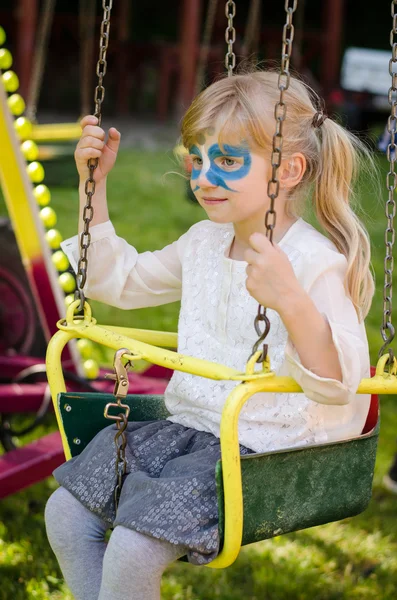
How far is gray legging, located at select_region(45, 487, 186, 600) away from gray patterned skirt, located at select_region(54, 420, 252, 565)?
0.10 ft

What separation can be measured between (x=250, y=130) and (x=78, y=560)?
96cm

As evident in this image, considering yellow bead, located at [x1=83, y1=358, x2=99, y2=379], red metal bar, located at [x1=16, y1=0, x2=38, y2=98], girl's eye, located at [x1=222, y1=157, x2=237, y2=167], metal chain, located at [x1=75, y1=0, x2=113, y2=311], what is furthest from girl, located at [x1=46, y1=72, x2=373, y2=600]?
red metal bar, located at [x1=16, y1=0, x2=38, y2=98]

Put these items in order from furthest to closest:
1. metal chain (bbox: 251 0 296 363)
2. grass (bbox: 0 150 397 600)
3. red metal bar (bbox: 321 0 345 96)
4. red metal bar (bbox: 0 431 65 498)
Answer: red metal bar (bbox: 321 0 345 96) < red metal bar (bbox: 0 431 65 498) < grass (bbox: 0 150 397 600) < metal chain (bbox: 251 0 296 363)

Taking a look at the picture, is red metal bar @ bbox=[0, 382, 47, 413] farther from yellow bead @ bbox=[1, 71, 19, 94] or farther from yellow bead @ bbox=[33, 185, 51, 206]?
yellow bead @ bbox=[1, 71, 19, 94]

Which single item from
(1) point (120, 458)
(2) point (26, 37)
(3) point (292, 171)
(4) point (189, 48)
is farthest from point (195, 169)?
(4) point (189, 48)

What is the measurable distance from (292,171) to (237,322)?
1.16 ft

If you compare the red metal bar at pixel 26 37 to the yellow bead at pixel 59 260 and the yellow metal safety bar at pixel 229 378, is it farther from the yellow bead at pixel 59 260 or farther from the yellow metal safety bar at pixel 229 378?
the yellow metal safety bar at pixel 229 378

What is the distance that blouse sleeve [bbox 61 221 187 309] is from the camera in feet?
7.31

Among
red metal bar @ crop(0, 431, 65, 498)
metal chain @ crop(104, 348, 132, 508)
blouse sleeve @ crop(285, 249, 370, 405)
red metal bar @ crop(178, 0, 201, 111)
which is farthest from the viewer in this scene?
red metal bar @ crop(178, 0, 201, 111)

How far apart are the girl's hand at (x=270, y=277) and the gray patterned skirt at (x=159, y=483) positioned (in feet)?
1.29

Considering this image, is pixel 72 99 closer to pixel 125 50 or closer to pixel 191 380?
pixel 125 50

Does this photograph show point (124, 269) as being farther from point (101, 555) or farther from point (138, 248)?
point (138, 248)

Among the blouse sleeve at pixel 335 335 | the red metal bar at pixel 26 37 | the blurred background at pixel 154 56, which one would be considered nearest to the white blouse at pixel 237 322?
the blouse sleeve at pixel 335 335

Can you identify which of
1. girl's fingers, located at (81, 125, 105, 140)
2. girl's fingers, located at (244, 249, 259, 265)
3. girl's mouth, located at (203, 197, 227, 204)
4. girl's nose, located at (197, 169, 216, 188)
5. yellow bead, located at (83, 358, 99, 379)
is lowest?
yellow bead, located at (83, 358, 99, 379)
